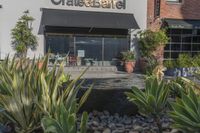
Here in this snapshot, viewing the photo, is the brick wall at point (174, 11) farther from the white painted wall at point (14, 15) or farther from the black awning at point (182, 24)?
the white painted wall at point (14, 15)

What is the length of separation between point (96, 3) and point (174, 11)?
17.1ft

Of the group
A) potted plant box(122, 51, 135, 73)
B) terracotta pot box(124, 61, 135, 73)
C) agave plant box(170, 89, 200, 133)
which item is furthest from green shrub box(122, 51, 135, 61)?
agave plant box(170, 89, 200, 133)

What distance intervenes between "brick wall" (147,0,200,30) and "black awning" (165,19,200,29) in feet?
1.00

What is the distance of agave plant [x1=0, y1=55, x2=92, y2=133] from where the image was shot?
→ 5.01 metres

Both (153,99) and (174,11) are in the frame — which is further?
(174,11)

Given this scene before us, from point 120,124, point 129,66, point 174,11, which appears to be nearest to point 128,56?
point 129,66

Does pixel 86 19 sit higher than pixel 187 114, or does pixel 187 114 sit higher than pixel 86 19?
pixel 86 19

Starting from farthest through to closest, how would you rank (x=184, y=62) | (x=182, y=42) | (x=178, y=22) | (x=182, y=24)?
(x=182, y=42), (x=178, y=22), (x=182, y=24), (x=184, y=62)

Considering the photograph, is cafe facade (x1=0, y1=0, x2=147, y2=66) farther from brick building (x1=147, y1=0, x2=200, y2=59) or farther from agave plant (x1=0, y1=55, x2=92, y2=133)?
agave plant (x1=0, y1=55, x2=92, y2=133)

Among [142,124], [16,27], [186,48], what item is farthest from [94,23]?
[142,124]

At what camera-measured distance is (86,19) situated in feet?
76.0

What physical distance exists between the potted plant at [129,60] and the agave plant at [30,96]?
1864cm

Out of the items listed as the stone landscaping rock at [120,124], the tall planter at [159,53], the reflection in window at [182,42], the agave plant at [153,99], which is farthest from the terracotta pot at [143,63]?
the agave plant at [153,99]

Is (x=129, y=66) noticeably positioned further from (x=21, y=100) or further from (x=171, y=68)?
(x=21, y=100)
